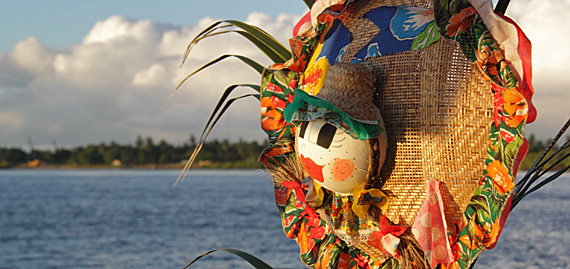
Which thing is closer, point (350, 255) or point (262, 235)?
point (350, 255)

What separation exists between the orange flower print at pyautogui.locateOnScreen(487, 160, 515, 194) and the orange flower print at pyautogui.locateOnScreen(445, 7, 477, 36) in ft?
1.08

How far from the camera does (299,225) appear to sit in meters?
1.79

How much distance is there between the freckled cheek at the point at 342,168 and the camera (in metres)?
1.46

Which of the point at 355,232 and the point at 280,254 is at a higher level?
the point at 355,232

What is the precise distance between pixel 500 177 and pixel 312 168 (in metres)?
0.46

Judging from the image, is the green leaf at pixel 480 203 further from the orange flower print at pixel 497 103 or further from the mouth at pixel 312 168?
the mouth at pixel 312 168

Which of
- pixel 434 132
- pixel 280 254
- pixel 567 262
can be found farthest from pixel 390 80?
pixel 280 254

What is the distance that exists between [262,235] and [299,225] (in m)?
12.8

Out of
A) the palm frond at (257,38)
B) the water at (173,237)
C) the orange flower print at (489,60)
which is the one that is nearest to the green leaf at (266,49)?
the palm frond at (257,38)

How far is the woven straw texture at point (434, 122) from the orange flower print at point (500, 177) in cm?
5

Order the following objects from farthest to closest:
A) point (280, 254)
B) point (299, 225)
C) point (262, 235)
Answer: point (262, 235)
point (280, 254)
point (299, 225)

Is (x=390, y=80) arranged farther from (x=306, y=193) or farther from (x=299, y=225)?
(x=299, y=225)

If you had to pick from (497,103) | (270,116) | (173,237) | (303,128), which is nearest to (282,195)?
(270,116)

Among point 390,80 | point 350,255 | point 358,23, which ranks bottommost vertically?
point 350,255
